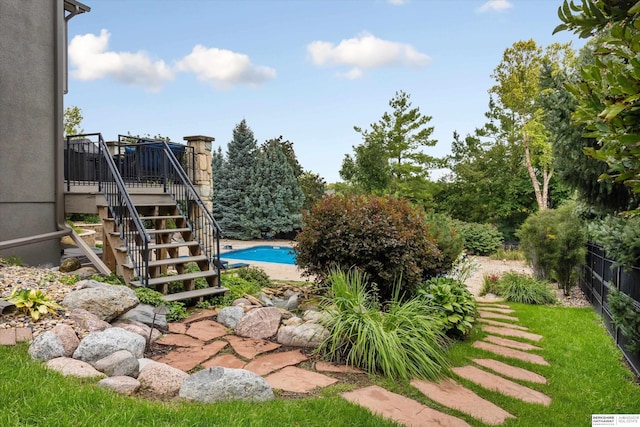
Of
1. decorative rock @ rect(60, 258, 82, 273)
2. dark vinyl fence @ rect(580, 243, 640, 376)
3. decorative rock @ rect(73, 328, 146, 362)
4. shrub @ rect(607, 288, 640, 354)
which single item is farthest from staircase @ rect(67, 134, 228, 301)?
dark vinyl fence @ rect(580, 243, 640, 376)

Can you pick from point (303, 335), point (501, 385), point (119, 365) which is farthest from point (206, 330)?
point (501, 385)

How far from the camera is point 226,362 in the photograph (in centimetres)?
378

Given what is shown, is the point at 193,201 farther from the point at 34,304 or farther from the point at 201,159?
the point at 34,304

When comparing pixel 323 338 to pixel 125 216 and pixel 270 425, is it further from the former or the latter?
pixel 125 216

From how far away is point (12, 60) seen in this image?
638 cm

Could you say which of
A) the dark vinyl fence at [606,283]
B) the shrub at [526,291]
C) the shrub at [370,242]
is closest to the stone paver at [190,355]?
the shrub at [370,242]

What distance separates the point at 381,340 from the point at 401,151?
18.5 m

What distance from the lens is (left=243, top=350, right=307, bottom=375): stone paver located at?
3.61 meters

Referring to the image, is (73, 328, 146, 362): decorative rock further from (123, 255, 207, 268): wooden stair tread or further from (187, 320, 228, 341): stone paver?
(123, 255, 207, 268): wooden stair tread

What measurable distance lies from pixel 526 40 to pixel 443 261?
19276 mm

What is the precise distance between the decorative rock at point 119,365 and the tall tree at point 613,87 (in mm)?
3135

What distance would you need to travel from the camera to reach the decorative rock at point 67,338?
3525 mm

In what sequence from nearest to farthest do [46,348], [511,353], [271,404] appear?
[271,404]
[46,348]
[511,353]

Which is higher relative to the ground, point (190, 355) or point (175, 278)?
point (175, 278)
